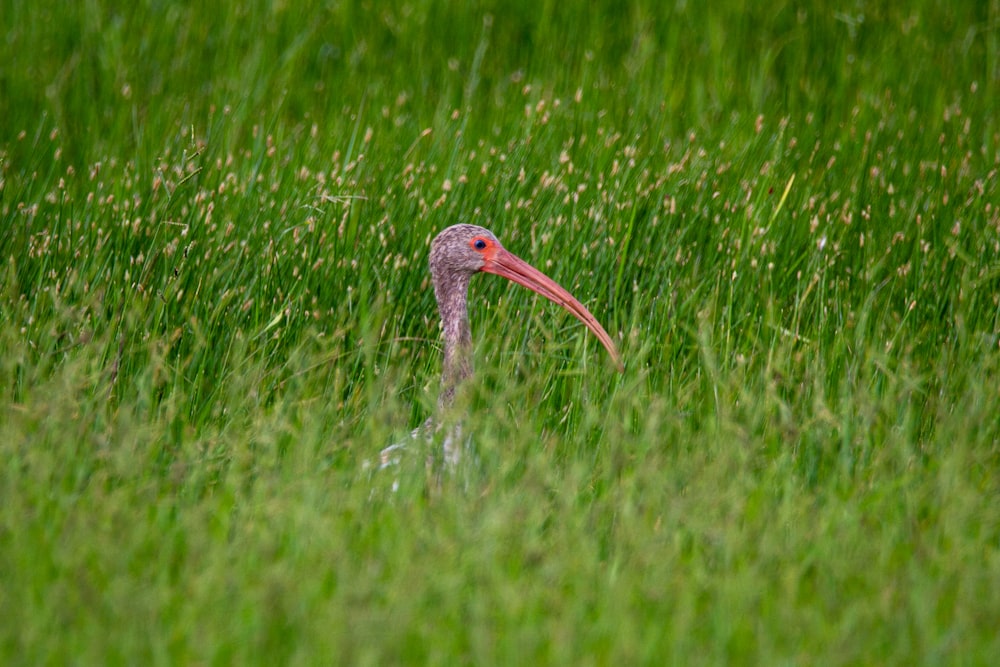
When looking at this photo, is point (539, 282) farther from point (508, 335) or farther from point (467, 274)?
point (508, 335)

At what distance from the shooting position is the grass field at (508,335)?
3770mm

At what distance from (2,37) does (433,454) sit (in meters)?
5.91

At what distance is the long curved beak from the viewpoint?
5547 millimetres

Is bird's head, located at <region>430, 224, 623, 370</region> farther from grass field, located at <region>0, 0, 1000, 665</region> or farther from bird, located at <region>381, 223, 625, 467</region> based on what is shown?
grass field, located at <region>0, 0, 1000, 665</region>

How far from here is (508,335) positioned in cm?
598

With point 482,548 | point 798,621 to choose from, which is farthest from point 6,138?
point 798,621

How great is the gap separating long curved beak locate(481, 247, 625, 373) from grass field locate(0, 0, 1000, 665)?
18 cm

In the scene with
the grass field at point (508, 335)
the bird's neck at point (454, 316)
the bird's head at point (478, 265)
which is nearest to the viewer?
the grass field at point (508, 335)

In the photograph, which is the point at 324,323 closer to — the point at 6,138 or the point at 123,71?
the point at 6,138

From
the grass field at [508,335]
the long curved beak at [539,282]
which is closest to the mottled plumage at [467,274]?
the long curved beak at [539,282]

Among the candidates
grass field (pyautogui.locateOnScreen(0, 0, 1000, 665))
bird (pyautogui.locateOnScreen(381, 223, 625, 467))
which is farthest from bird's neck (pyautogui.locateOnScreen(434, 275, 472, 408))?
grass field (pyautogui.locateOnScreen(0, 0, 1000, 665))

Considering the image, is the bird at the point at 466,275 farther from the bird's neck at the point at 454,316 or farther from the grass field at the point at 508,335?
the grass field at the point at 508,335

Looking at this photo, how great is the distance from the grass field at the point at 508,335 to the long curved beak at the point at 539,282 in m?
0.18

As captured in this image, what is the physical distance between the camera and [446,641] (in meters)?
3.57
